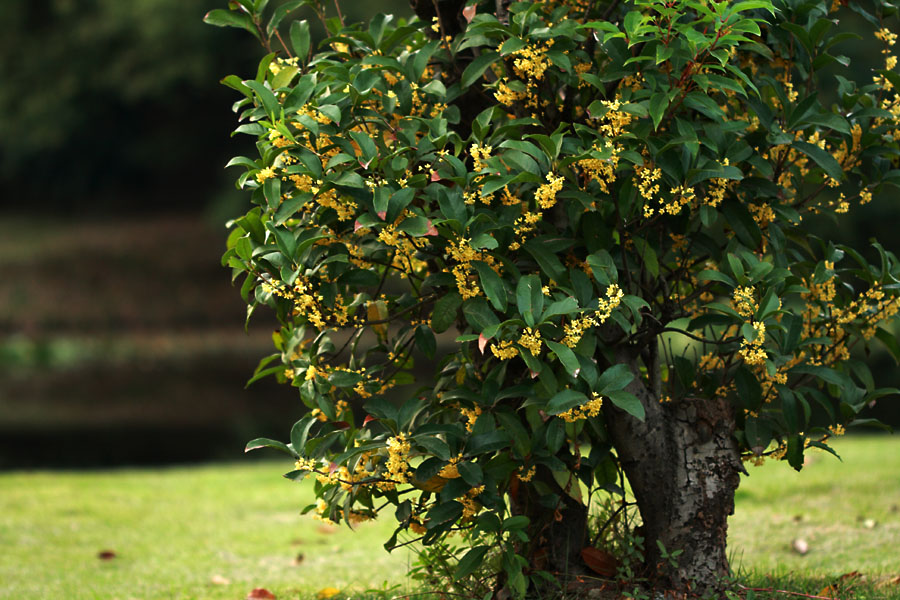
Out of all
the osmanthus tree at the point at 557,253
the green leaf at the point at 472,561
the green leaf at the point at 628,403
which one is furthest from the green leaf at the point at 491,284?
the green leaf at the point at 472,561

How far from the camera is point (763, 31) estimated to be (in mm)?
2869

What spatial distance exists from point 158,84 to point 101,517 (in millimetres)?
25002

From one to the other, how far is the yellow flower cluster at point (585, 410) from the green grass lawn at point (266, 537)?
1054 mm

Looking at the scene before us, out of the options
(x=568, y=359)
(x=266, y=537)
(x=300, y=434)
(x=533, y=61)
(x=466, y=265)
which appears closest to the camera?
(x=568, y=359)

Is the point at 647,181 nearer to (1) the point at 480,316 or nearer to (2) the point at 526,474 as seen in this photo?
(1) the point at 480,316

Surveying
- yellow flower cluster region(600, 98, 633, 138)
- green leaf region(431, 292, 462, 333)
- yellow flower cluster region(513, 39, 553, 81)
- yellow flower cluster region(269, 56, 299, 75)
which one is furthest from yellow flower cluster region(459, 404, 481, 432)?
yellow flower cluster region(269, 56, 299, 75)

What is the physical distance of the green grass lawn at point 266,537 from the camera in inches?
147

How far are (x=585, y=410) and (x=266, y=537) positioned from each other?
10.1ft

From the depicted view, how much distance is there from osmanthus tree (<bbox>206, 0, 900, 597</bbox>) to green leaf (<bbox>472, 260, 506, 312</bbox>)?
1 cm

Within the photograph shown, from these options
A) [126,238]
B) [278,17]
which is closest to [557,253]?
[278,17]

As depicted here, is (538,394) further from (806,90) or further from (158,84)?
(158,84)

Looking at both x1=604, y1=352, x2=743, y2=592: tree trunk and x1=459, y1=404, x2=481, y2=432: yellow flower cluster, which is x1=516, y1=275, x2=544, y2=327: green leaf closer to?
x1=459, y1=404, x2=481, y2=432: yellow flower cluster

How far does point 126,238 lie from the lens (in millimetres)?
26766

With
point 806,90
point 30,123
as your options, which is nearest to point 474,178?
point 806,90
